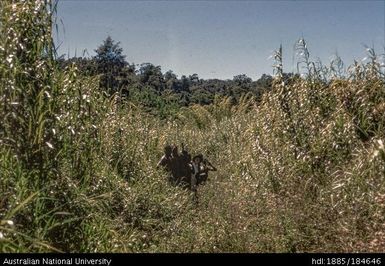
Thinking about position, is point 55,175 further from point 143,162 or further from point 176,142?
point 176,142

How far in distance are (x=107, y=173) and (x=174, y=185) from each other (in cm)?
198

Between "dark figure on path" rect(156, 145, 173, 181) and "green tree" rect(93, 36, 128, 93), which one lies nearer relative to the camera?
"dark figure on path" rect(156, 145, 173, 181)

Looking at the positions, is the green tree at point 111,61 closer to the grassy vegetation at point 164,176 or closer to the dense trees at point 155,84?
the dense trees at point 155,84

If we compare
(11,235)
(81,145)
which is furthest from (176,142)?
(11,235)

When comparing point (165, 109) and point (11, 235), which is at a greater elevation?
point (165, 109)

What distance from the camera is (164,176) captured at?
777cm

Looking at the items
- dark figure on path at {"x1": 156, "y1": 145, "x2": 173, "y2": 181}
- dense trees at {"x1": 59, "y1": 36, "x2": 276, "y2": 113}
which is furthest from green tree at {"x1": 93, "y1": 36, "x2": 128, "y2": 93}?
dark figure on path at {"x1": 156, "y1": 145, "x2": 173, "y2": 181}

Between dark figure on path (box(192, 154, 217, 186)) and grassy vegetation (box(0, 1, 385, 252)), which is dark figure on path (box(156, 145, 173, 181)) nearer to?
grassy vegetation (box(0, 1, 385, 252))

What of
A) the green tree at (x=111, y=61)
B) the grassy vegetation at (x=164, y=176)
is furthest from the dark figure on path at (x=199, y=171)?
the green tree at (x=111, y=61)

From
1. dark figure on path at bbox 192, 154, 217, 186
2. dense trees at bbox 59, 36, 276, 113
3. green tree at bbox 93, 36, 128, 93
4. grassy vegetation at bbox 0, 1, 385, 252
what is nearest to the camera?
grassy vegetation at bbox 0, 1, 385, 252

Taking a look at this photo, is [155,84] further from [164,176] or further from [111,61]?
[164,176]

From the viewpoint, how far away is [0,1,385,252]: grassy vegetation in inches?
151

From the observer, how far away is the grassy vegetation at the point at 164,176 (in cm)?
384

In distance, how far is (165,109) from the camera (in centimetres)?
2066
